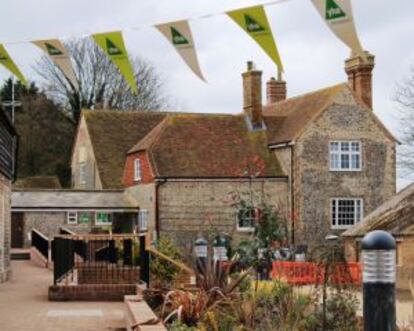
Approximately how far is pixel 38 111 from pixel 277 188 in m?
27.8

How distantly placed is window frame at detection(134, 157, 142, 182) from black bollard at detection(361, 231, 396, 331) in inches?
1515

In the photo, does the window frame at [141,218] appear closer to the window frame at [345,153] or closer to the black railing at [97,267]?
the window frame at [345,153]

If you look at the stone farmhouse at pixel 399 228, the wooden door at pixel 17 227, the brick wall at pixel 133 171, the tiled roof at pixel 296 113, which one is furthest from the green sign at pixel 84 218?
the stone farmhouse at pixel 399 228

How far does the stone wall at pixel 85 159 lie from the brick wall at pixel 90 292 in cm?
3001

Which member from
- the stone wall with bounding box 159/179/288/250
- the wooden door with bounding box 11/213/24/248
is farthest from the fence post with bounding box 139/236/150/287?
the wooden door with bounding box 11/213/24/248

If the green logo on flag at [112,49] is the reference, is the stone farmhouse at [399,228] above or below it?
below

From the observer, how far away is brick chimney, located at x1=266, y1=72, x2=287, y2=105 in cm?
5134

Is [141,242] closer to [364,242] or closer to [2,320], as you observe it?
[2,320]

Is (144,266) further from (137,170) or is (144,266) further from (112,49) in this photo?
(137,170)

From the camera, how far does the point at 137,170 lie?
43.5 m

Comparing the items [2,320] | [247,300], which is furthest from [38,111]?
[247,300]

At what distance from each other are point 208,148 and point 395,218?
16.0 meters

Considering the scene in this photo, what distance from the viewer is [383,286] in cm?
450

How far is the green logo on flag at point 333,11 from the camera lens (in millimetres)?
10656
